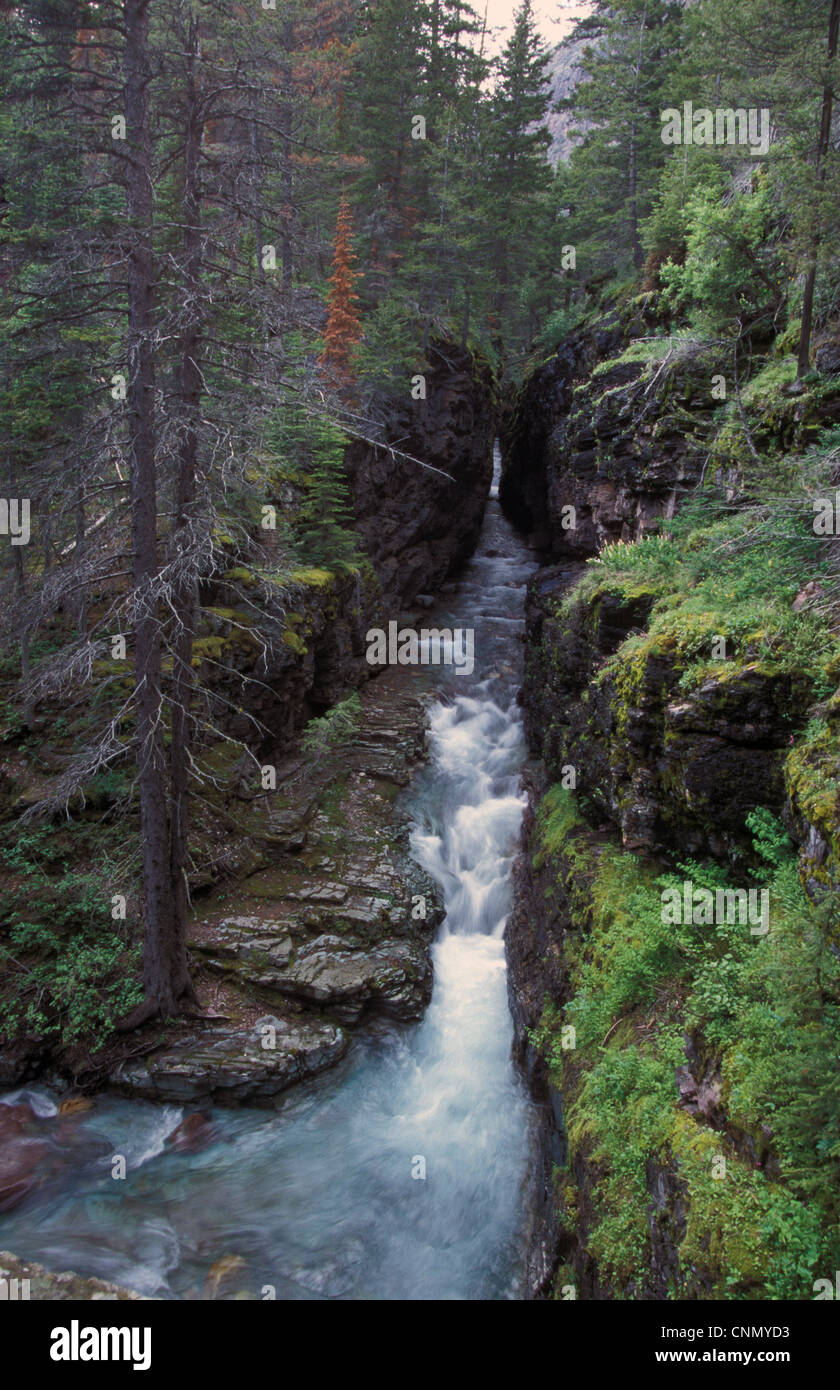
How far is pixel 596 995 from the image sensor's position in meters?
7.60

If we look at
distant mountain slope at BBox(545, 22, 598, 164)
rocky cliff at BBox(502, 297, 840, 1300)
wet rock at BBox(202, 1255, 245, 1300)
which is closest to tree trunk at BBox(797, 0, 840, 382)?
rocky cliff at BBox(502, 297, 840, 1300)

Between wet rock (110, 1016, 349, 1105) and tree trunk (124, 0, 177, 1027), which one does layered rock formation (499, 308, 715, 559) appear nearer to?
tree trunk (124, 0, 177, 1027)

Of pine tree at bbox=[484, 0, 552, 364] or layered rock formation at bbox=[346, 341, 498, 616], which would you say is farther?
pine tree at bbox=[484, 0, 552, 364]

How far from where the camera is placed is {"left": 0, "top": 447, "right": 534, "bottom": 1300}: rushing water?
7211 mm

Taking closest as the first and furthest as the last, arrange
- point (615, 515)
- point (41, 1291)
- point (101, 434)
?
point (41, 1291) < point (101, 434) < point (615, 515)

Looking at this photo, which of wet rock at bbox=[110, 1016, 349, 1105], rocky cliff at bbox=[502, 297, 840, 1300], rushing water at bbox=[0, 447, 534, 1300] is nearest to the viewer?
rocky cliff at bbox=[502, 297, 840, 1300]

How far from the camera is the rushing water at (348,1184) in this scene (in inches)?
284

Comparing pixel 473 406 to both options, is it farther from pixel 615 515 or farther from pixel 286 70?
pixel 286 70

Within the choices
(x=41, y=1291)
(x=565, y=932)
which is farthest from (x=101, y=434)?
(x=565, y=932)

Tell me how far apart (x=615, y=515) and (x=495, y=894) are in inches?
363

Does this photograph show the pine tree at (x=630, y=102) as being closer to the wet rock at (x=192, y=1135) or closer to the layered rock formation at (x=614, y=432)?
the layered rock formation at (x=614, y=432)

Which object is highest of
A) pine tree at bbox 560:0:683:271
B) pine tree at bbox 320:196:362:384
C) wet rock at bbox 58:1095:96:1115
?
pine tree at bbox 560:0:683:271

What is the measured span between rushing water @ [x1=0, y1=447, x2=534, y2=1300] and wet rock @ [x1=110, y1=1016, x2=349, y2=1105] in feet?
0.74

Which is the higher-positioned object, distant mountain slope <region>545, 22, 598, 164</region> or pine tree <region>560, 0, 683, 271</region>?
distant mountain slope <region>545, 22, 598, 164</region>
